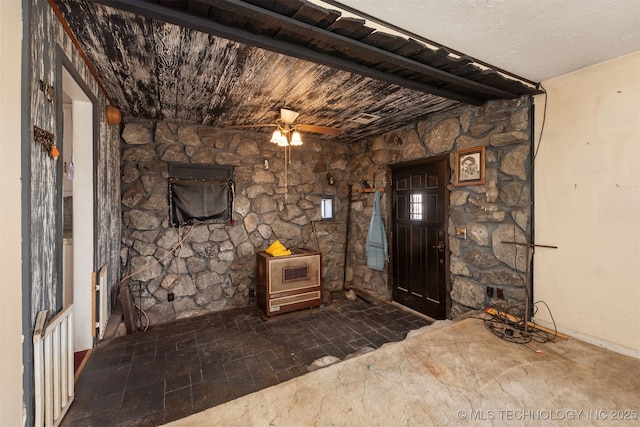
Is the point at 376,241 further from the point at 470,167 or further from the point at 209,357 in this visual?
the point at 209,357

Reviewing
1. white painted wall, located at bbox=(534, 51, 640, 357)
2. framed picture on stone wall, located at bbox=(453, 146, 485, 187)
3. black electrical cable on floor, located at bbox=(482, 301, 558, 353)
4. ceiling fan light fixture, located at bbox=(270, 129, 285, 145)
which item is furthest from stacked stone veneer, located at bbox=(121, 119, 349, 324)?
white painted wall, located at bbox=(534, 51, 640, 357)

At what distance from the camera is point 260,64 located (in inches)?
79.7

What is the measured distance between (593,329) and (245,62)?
11.2 ft

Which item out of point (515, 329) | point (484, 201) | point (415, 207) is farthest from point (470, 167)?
point (515, 329)

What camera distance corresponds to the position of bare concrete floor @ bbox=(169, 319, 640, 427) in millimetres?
1380

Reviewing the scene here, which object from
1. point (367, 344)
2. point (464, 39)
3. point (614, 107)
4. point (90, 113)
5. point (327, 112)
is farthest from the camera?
point (327, 112)

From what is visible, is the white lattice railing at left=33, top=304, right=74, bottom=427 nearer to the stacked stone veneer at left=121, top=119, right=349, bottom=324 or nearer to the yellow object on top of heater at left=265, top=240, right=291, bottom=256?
the stacked stone veneer at left=121, top=119, right=349, bottom=324

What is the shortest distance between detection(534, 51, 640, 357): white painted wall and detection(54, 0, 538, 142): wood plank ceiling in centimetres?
41

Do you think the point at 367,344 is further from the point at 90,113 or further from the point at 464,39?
the point at 90,113

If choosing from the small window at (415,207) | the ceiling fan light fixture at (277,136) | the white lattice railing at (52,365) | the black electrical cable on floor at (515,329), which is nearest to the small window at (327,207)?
the small window at (415,207)

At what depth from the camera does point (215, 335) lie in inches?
114

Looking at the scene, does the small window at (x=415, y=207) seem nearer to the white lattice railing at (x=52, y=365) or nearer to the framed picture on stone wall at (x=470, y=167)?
the framed picture on stone wall at (x=470, y=167)

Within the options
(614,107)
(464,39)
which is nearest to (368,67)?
(464,39)

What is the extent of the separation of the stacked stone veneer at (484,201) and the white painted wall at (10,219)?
3336 millimetres
